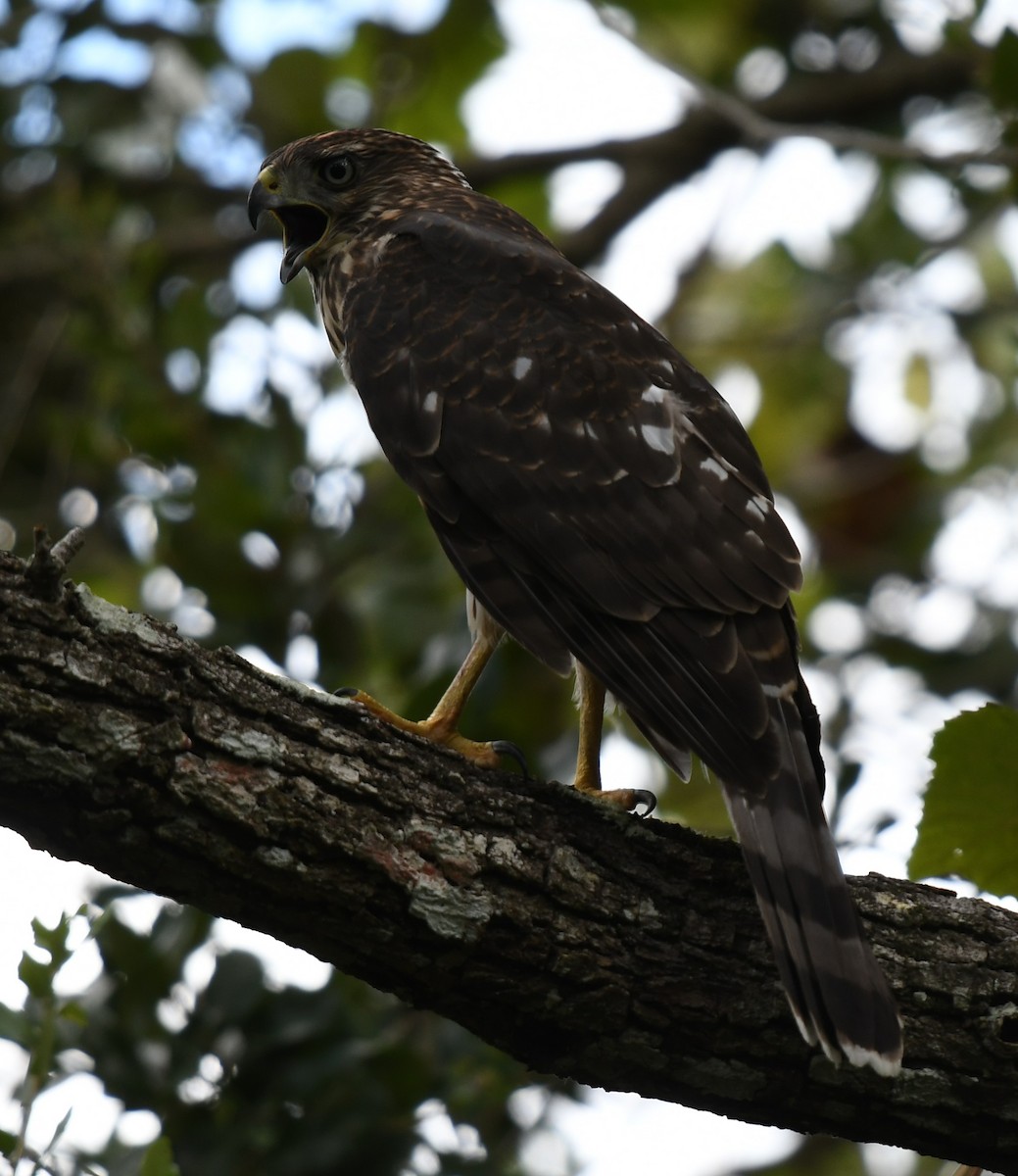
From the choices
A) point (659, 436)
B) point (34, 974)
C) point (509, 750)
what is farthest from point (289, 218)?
point (34, 974)

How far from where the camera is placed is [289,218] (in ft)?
15.4

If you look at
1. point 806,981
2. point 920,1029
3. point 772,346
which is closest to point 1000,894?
point 920,1029

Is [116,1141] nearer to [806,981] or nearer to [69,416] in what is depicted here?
[806,981]

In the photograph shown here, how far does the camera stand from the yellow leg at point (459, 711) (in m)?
Result: 3.39

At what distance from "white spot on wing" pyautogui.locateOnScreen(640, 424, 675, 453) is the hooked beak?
1.32 meters

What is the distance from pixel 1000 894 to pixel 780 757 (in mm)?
465

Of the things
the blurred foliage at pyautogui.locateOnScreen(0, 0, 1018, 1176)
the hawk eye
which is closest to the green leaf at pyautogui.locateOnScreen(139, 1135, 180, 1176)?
the blurred foliage at pyautogui.locateOnScreen(0, 0, 1018, 1176)

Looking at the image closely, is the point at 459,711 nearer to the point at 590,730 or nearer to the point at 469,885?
the point at 590,730

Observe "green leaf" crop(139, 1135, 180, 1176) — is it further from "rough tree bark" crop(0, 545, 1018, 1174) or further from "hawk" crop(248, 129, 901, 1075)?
"hawk" crop(248, 129, 901, 1075)

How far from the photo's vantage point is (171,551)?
15.1 ft

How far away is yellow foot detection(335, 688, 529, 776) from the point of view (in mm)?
3334

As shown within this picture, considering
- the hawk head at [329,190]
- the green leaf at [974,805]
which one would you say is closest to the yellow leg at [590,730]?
the green leaf at [974,805]

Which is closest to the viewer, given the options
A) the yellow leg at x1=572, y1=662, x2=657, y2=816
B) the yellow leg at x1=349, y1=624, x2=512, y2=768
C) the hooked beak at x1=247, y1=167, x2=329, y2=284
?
the yellow leg at x1=349, y1=624, x2=512, y2=768

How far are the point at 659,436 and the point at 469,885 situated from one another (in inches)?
50.0
